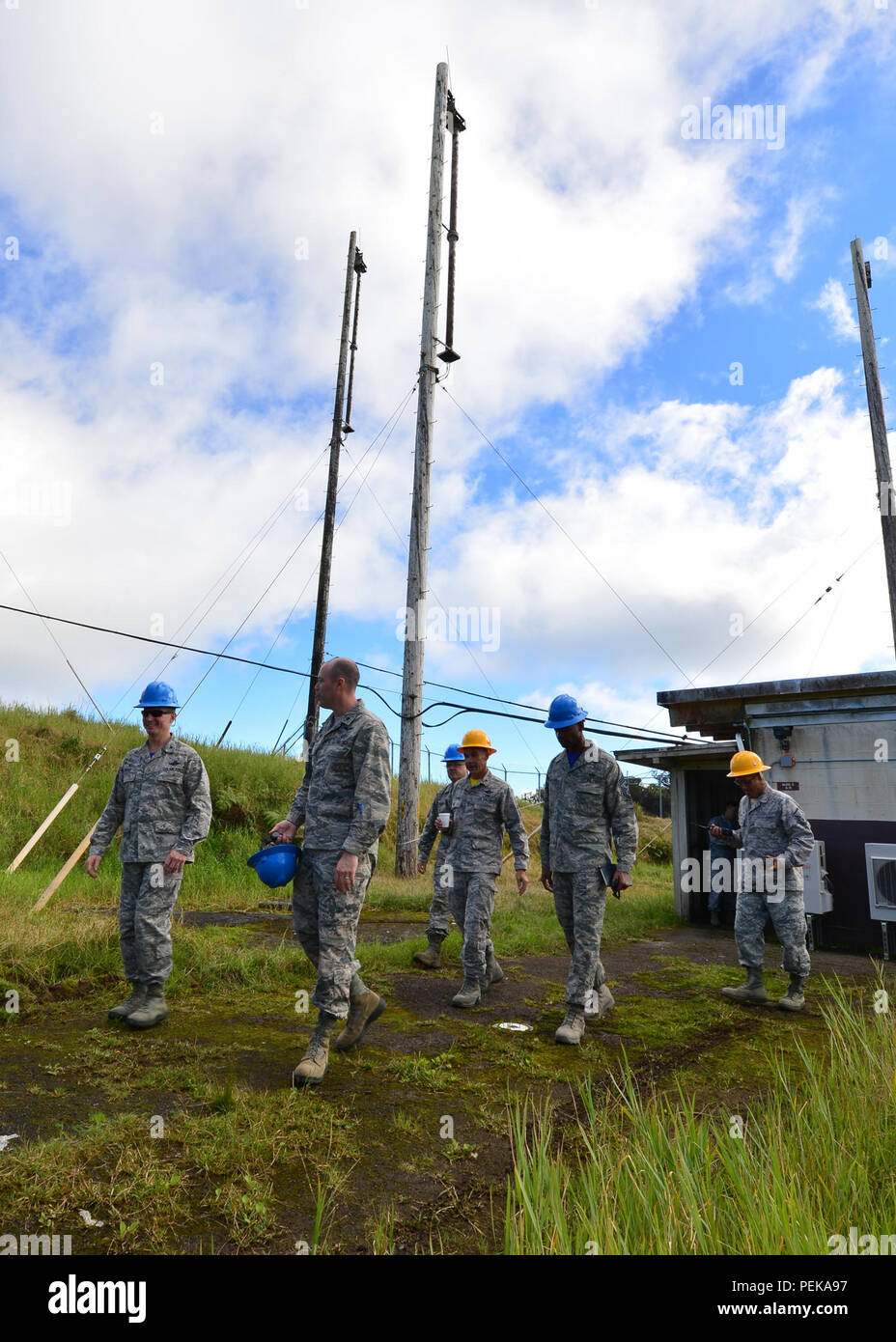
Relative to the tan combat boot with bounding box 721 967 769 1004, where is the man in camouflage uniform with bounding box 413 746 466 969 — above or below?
above

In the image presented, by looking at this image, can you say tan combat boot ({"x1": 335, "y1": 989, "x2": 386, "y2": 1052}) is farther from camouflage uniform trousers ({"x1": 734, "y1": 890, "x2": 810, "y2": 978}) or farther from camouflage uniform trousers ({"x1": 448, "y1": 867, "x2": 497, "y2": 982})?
camouflage uniform trousers ({"x1": 734, "y1": 890, "x2": 810, "y2": 978})

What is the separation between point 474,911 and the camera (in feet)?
20.1

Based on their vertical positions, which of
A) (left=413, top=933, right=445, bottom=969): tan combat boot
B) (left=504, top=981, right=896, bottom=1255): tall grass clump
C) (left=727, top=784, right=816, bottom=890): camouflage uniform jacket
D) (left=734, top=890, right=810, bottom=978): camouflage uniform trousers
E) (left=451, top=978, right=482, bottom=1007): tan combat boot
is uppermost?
(left=727, top=784, right=816, bottom=890): camouflage uniform jacket

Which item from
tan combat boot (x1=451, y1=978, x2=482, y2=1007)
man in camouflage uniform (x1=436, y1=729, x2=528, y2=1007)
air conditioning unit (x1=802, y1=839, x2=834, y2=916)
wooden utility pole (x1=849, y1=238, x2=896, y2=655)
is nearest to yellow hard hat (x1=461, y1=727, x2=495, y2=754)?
man in camouflage uniform (x1=436, y1=729, x2=528, y2=1007)

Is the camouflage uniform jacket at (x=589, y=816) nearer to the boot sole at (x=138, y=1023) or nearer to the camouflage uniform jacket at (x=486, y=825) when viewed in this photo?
the camouflage uniform jacket at (x=486, y=825)

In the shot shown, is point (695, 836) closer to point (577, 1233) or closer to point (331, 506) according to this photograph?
point (331, 506)

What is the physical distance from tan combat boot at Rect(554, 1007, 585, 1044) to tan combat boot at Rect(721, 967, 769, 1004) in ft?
6.43

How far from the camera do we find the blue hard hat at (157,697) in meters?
5.52

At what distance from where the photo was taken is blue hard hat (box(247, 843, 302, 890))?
14.2 ft

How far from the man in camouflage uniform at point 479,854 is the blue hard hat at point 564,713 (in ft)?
2.97

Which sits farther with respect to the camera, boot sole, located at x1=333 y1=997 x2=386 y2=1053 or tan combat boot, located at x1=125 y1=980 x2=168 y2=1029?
tan combat boot, located at x1=125 y1=980 x2=168 y2=1029

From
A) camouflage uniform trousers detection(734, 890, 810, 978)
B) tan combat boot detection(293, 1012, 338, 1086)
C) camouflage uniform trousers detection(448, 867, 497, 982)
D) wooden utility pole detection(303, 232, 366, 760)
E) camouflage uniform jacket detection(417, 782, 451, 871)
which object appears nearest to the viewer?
tan combat boot detection(293, 1012, 338, 1086)

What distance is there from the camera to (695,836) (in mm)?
13172
